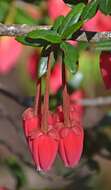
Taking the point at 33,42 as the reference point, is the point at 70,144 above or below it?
below

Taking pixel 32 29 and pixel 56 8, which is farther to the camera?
pixel 56 8

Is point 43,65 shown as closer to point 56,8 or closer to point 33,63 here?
point 56,8

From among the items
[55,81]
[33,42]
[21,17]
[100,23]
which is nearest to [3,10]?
[21,17]

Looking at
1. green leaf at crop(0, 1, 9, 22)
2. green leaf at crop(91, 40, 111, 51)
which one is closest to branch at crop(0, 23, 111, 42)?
green leaf at crop(91, 40, 111, 51)

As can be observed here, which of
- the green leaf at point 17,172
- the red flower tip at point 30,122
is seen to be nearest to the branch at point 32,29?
the red flower tip at point 30,122

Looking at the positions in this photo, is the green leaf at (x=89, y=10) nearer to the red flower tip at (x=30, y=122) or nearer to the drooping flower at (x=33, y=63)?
the red flower tip at (x=30, y=122)

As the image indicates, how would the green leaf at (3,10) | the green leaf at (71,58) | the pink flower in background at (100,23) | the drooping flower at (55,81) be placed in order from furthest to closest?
the drooping flower at (55,81)
the pink flower in background at (100,23)
the green leaf at (3,10)
the green leaf at (71,58)

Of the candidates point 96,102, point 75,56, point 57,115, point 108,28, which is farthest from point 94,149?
point 75,56
